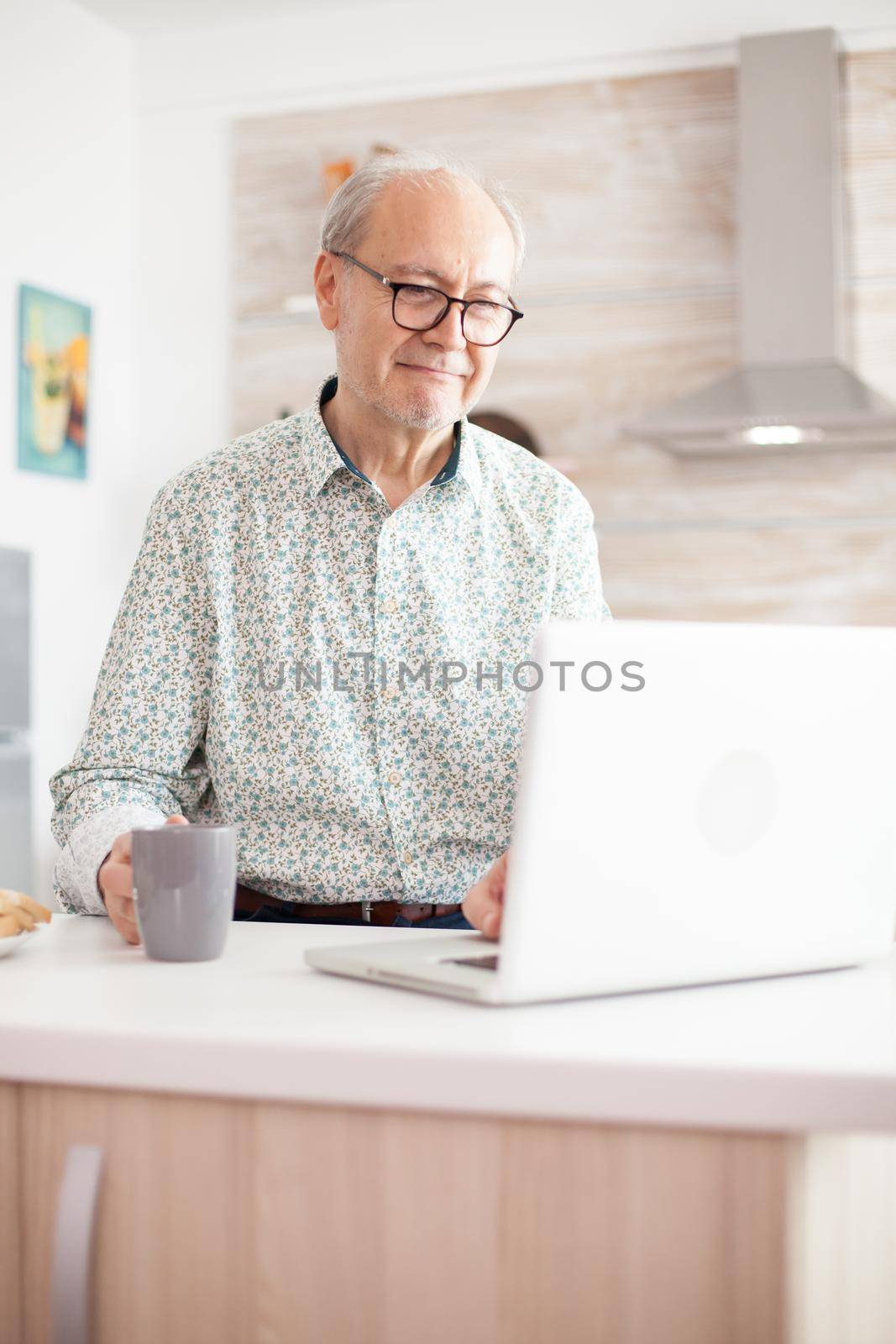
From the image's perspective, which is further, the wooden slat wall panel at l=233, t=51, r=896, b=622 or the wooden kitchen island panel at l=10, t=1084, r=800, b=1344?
the wooden slat wall panel at l=233, t=51, r=896, b=622

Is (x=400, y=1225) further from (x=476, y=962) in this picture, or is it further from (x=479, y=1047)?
(x=476, y=962)

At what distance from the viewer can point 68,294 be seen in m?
3.88

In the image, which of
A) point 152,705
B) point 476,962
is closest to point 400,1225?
point 476,962

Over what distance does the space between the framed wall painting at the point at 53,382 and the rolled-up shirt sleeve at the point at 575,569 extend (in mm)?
2305

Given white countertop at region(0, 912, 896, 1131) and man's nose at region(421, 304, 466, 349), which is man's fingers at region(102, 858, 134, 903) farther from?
man's nose at region(421, 304, 466, 349)

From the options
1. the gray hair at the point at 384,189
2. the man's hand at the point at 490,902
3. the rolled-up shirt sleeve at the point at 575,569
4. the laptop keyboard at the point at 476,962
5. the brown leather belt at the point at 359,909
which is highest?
the gray hair at the point at 384,189

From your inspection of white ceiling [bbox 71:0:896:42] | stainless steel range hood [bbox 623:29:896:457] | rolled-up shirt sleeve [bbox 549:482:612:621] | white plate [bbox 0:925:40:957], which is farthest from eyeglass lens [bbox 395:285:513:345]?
white ceiling [bbox 71:0:896:42]

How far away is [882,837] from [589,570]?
73 centimetres

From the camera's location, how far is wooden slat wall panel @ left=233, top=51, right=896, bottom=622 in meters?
3.67

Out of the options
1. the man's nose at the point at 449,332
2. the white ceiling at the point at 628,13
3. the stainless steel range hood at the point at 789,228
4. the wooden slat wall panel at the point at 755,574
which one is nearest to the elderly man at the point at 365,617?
the man's nose at the point at 449,332

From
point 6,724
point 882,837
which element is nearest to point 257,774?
point 882,837

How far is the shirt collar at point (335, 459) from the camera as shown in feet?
5.42

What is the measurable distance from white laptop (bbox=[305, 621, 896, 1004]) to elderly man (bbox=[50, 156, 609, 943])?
47 centimetres

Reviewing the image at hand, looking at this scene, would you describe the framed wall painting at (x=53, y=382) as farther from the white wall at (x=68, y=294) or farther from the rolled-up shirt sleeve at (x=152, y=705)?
the rolled-up shirt sleeve at (x=152, y=705)
